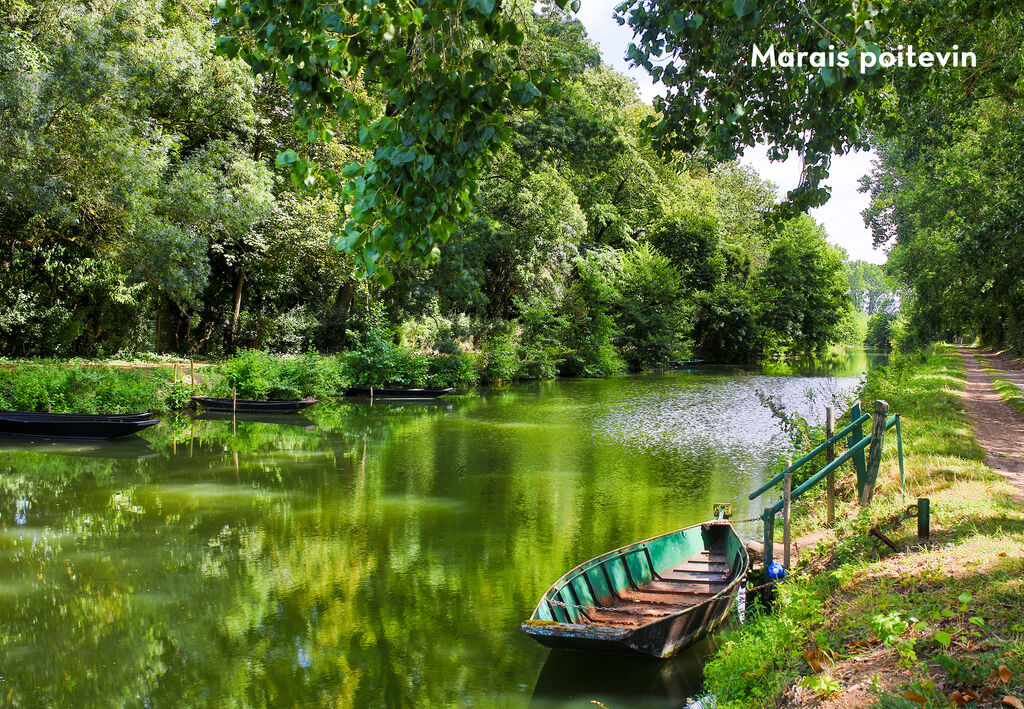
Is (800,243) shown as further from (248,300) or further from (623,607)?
(623,607)

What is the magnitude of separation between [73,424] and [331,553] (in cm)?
1183

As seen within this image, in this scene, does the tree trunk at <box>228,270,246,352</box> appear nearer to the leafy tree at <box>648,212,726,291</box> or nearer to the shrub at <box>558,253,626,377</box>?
the shrub at <box>558,253,626,377</box>

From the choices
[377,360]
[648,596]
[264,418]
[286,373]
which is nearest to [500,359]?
[377,360]

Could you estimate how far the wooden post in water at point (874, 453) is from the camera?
24.3ft

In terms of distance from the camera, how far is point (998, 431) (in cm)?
1227

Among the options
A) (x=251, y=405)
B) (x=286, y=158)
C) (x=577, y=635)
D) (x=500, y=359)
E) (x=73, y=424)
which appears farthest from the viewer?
(x=500, y=359)

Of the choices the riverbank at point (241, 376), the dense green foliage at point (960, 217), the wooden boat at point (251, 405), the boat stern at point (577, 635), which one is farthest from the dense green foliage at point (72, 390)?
the dense green foliage at point (960, 217)

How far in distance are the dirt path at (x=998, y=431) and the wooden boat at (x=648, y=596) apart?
135 inches

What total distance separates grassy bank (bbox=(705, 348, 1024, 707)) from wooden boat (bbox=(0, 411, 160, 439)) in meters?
16.3

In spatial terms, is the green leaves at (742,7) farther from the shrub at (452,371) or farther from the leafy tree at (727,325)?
the leafy tree at (727,325)

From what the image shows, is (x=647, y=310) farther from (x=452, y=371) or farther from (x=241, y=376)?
(x=241, y=376)

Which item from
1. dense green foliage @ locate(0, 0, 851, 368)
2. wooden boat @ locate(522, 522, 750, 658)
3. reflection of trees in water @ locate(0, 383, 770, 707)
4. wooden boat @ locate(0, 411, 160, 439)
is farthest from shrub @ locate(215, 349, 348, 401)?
wooden boat @ locate(522, 522, 750, 658)

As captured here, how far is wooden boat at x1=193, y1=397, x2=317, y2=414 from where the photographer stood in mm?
23203

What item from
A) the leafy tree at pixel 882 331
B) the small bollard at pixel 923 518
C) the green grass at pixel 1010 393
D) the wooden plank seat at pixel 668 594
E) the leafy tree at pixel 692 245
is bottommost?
the wooden plank seat at pixel 668 594
